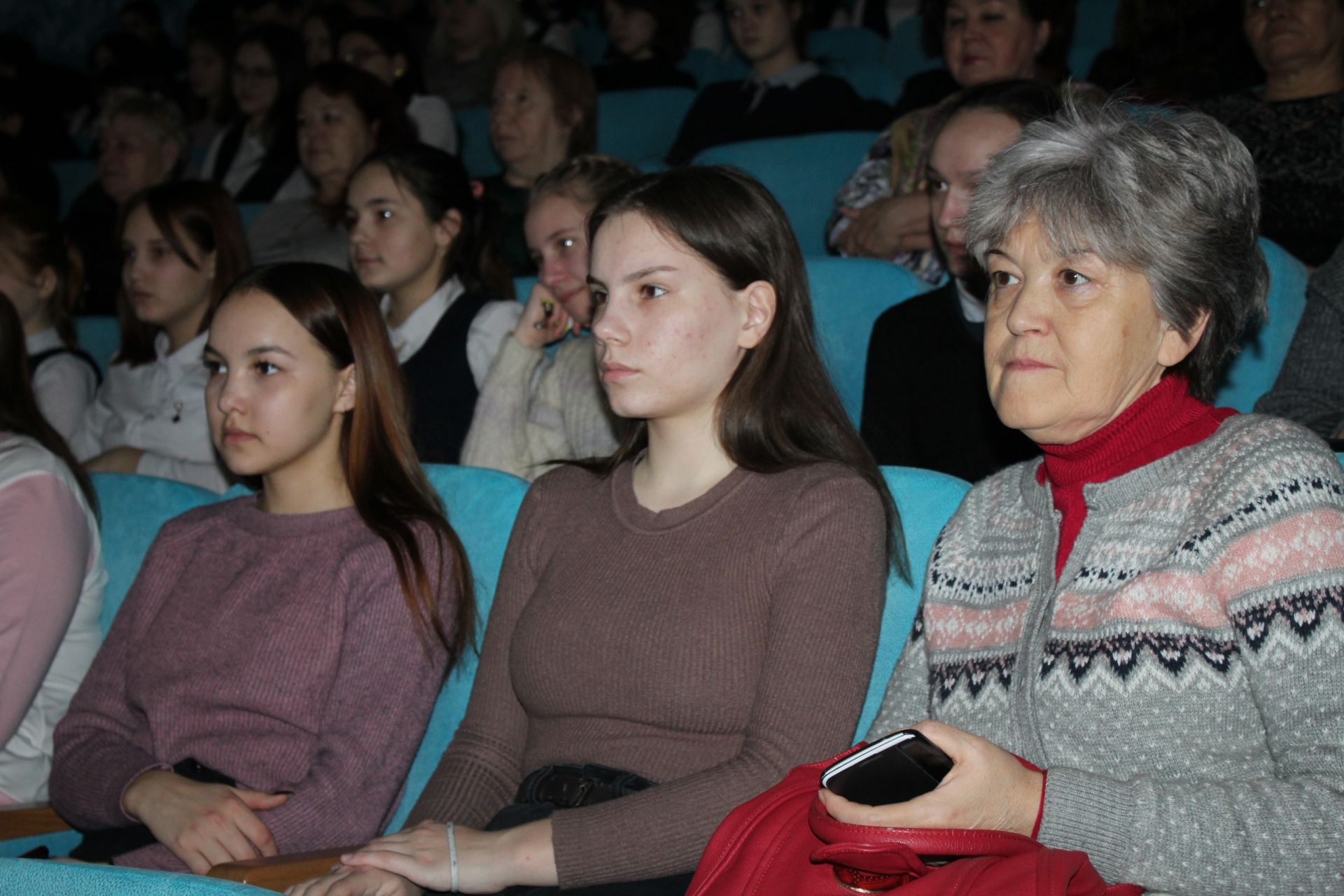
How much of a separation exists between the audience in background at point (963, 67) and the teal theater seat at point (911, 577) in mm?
1316

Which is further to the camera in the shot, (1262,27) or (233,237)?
(233,237)

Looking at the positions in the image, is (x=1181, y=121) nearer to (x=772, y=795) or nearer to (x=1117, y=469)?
(x=1117, y=469)

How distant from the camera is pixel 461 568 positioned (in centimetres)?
178

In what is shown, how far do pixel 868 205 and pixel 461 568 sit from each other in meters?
1.55

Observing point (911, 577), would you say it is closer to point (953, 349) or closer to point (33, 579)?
point (953, 349)

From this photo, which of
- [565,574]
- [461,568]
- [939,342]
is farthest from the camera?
[939,342]

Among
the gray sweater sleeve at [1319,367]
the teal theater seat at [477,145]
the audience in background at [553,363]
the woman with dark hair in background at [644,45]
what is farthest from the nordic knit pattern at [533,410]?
the woman with dark hair in background at [644,45]

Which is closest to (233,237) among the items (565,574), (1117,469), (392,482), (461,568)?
(392,482)

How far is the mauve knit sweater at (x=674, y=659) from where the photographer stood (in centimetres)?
139

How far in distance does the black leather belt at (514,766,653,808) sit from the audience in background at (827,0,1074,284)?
1667 millimetres

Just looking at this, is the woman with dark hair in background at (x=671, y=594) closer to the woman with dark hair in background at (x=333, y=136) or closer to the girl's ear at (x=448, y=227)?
the girl's ear at (x=448, y=227)

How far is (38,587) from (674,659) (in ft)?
3.45

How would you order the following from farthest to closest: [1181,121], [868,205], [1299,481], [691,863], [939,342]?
1. [868,205]
2. [939,342]
3. [691,863]
4. [1181,121]
5. [1299,481]

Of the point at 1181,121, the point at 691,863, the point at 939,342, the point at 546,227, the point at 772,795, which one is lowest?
the point at 691,863
